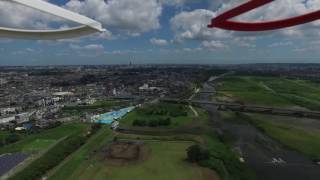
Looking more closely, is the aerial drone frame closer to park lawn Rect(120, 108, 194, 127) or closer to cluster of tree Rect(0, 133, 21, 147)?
park lawn Rect(120, 108, 194, 127)

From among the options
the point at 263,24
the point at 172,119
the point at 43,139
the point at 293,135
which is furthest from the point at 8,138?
the point at 263,24

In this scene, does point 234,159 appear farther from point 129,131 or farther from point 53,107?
point 53,107

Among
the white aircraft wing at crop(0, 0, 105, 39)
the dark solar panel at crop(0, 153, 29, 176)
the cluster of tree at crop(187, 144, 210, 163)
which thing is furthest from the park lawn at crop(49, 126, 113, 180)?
the white aircraft wing at crop(0, 0, 105, 39)

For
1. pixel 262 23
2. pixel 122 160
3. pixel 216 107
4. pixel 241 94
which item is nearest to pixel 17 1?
pixel 262 23

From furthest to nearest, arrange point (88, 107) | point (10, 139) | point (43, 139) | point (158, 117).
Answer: point (88, 107), point (158, 117), point (43, 139), point (10, 139)

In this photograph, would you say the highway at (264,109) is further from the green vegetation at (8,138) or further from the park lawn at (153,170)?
the green vegetation at (8,138)

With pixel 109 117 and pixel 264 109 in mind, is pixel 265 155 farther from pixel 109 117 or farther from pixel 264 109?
pixel 264 109
